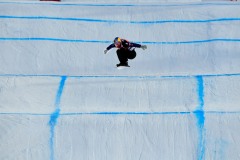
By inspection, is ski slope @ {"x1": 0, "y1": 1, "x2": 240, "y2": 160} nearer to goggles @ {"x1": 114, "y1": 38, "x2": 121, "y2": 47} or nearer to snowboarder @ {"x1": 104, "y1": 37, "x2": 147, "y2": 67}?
snowboarder @ {"x1": 104, "y1": 37, "x2": 147, "y2": 67}

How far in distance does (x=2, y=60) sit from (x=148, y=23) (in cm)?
287

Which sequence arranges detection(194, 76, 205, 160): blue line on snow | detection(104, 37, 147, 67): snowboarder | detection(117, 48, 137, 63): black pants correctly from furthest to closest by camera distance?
detection(117, 48, 137, 63): black pants → detection(104, 37, 147, 67): snowboarder → detection(194, 76, 205, 160): blue line on snow

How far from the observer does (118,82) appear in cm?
538

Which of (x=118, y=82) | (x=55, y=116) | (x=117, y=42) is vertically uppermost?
(x=117, y=42)

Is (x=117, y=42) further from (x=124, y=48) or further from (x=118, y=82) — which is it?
(x=118, y=82)

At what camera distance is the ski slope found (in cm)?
449

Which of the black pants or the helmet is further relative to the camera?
the black pants

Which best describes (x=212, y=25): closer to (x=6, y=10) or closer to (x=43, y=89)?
(x=43, y=89)

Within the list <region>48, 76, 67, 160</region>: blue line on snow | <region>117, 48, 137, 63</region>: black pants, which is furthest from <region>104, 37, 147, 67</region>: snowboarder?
<region>48, 76, 67, 160</region>: blue line on snow

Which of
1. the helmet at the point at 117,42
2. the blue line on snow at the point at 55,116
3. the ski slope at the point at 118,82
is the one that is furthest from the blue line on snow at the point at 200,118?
the blue line on snow at the point at 55,116

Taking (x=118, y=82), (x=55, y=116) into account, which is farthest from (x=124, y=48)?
(x=55, y=116)

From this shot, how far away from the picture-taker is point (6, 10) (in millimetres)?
6637

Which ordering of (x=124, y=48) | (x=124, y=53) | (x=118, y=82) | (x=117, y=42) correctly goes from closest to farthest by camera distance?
(x=117, y=42) → (x=124, y=48) → (x=124, y=53) → (x=118, y=82)

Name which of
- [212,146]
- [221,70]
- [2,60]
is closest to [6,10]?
[2,60]
